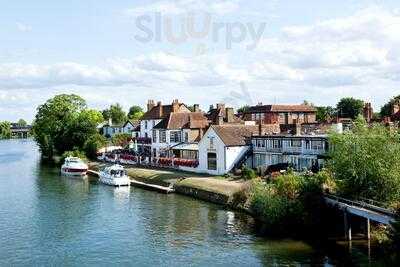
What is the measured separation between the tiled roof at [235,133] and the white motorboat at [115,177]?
1377 centimetres

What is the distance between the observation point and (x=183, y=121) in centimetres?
9550

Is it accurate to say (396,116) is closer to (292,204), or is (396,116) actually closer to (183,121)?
(183,121)

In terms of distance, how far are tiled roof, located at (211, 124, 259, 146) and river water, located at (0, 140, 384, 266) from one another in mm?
12210

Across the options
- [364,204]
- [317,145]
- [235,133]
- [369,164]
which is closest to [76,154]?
[235,133]

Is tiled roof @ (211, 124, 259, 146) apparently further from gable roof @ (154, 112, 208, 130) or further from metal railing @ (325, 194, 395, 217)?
metal railing @ (325, 194, 395, 217)

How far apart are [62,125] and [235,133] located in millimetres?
57770

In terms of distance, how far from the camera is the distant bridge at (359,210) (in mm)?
39991

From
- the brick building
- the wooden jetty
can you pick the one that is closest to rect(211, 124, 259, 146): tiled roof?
the wooden jetty

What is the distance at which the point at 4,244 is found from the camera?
45469 millimetres

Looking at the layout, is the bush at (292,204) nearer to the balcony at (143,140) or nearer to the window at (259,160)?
the window at (259,160)

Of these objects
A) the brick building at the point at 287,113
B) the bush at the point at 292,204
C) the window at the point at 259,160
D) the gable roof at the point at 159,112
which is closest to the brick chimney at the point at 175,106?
the gable roof at the point at 159,112

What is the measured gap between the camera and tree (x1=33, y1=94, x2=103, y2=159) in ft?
389

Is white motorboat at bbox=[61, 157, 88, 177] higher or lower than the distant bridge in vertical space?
higher

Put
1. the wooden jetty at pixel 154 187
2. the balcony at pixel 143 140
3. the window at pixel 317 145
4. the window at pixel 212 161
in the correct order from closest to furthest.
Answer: the window at pixel 317 145, the wooden jetty at pixel 154 187, the window at pixel 212 161, the balcony at pixel 143 140
